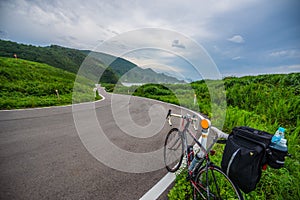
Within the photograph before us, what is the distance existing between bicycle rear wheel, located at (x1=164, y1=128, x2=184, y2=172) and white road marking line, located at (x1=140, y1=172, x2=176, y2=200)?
0.17 metres

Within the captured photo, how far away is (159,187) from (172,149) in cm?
79

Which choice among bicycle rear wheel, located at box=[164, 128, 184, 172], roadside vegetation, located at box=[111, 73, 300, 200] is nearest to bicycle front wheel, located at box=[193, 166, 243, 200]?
roadside vegetation, located at box=[111, 73, 300, 200]

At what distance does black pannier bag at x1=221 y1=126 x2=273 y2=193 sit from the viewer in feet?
4.64

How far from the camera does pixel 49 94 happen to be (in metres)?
13.6

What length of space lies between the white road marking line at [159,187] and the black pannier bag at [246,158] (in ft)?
3.99

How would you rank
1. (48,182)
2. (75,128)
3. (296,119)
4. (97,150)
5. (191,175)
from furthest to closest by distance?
(75,128) → (296,119) → (97,150) → (48,182) → (191,175)

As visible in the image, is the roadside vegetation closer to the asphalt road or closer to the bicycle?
the bicycle

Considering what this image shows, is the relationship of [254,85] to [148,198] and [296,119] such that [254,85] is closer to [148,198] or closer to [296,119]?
[296,119]

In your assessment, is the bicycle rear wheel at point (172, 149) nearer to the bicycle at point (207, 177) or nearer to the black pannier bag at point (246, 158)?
the bicycle at point (207, 177)

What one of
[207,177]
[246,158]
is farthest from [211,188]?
[246,158]

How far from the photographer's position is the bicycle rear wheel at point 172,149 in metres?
2.98

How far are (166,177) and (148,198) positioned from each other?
0.63m

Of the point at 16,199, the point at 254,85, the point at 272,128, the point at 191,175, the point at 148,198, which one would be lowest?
the point at 16,199

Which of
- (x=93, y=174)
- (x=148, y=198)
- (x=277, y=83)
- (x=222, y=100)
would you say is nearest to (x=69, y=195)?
(x=93, y=174)
